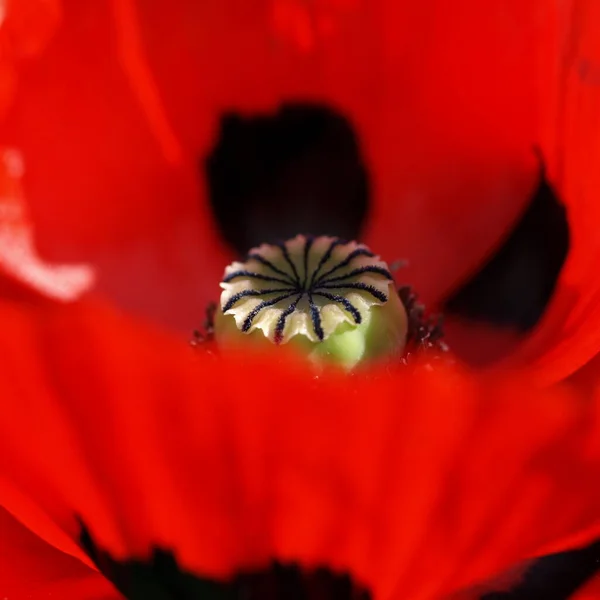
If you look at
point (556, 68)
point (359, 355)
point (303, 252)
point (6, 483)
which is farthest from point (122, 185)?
point (6, 483)

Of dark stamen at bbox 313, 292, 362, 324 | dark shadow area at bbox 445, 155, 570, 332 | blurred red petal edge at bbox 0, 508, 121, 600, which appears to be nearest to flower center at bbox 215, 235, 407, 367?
dark stamen at bbox 313, 292, 362, 324

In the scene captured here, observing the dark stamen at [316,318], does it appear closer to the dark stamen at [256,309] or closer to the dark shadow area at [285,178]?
the dark stamen at [256,309]

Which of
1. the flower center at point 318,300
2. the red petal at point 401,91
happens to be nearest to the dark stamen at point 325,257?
the flower center at point 318,300

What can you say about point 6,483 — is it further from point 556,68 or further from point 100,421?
point 556,68

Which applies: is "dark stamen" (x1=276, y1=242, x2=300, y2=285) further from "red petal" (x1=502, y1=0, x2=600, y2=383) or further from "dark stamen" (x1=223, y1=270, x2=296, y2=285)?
"red petal" (x1=502, y1=0, x2=600, y2=383)

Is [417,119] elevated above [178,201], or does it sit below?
above
